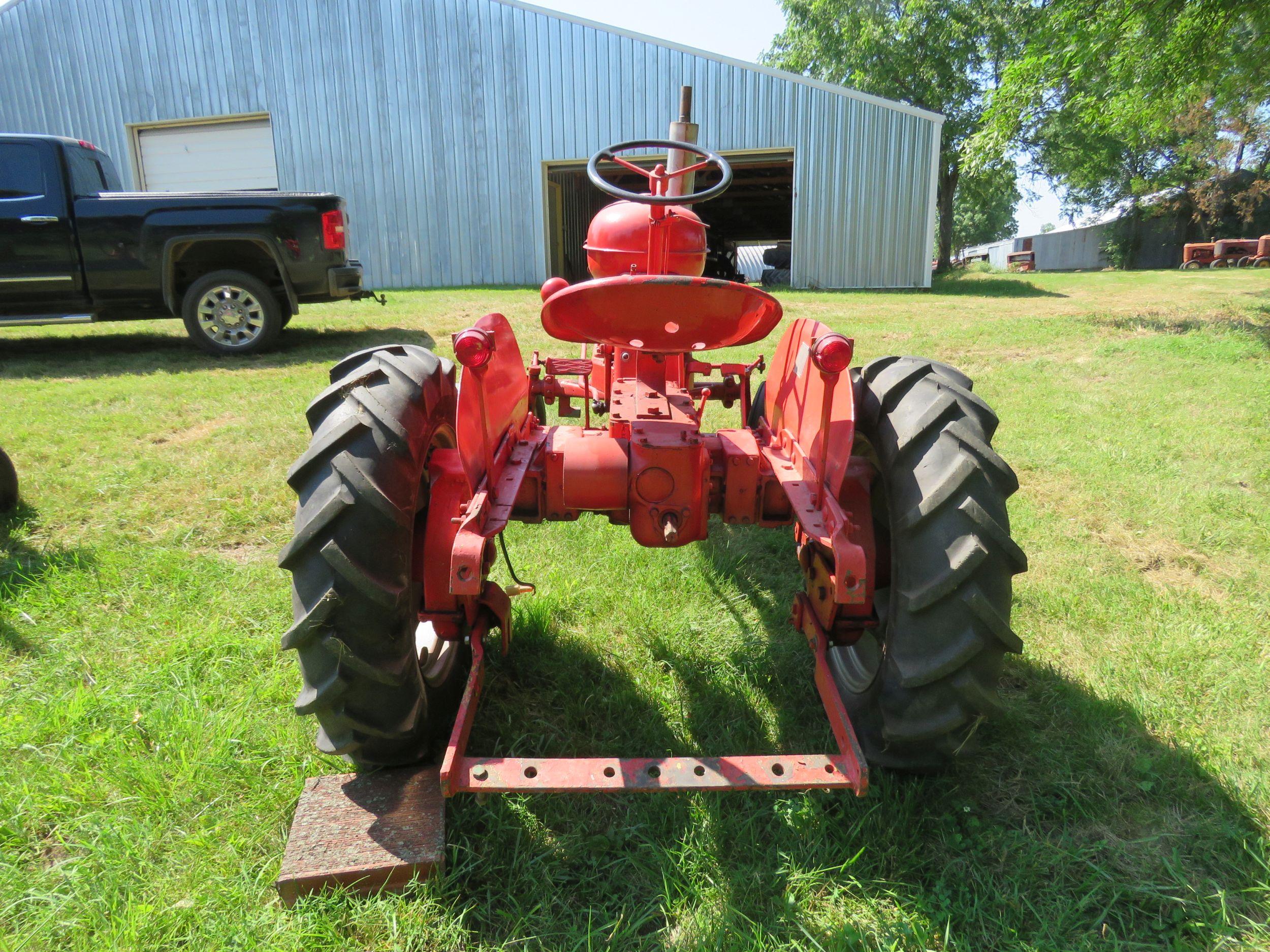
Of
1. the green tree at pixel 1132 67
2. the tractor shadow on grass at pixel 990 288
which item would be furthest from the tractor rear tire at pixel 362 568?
the tractor shadow on grass at pixel 990 288

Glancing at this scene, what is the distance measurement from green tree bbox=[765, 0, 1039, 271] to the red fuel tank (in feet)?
75.4

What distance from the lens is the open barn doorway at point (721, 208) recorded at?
52.4ft

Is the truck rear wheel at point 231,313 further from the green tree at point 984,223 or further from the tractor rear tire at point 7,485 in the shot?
the green tree at point 984,223

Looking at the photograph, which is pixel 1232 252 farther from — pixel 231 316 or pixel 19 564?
pixel 19 564

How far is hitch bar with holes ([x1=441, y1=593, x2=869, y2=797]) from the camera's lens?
1.85 meters

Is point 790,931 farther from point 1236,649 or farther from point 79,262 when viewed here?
point 79,262

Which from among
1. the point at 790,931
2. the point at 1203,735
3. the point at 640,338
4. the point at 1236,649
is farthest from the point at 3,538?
the point at 1236,649

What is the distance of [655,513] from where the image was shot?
91.5 inches

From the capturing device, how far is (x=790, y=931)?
186 cm

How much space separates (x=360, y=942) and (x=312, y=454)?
117cm

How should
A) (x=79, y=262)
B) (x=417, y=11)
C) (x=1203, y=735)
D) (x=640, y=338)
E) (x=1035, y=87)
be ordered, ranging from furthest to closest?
(x=417, y=11), (x=1035, y=87), (x=79, y=262), (x=1203, y=735), (x=640, y=338)

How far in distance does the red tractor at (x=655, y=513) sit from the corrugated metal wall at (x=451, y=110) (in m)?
14.0

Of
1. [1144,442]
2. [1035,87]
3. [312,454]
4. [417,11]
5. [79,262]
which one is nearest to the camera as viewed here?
[312,454]

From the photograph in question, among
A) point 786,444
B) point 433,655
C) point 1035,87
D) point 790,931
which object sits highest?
point 1035,87
